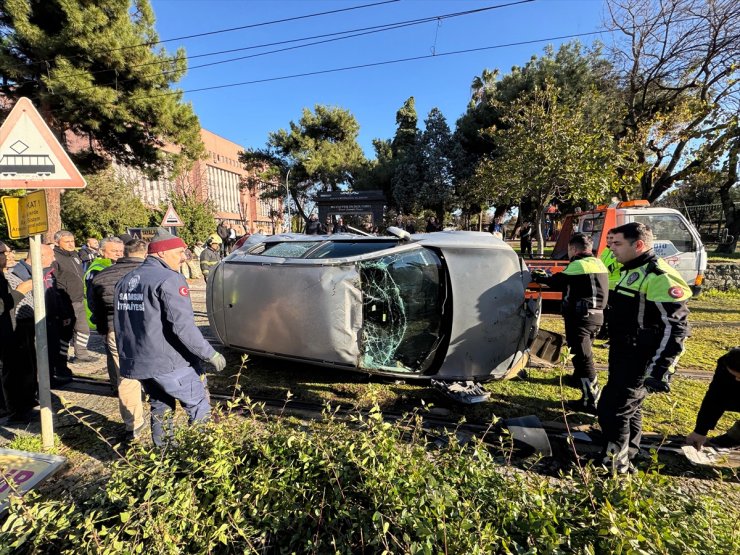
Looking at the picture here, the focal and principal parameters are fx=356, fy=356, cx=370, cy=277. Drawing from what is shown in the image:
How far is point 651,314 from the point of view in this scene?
2.48m

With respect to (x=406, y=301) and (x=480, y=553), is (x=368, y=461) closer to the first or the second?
(x=480, y=553)

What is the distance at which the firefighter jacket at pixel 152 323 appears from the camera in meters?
2.39

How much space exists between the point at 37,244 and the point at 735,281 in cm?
→ 1359

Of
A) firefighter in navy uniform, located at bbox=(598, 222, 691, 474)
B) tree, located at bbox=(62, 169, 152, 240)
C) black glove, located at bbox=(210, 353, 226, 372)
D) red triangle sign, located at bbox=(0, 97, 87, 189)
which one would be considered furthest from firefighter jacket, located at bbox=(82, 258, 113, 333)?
tree, located at bbox=(62, 169, 152, 240)

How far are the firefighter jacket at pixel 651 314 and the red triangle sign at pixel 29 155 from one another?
→ 13.5 ft

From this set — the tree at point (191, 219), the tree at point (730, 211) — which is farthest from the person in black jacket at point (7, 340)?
the tree at point (730, 211)

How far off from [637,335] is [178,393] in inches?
128

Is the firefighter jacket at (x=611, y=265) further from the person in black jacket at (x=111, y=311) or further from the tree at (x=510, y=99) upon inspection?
the tree at (x=510, y=99)

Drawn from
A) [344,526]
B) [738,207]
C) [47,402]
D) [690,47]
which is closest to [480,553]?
[344,526]

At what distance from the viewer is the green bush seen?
1121mm

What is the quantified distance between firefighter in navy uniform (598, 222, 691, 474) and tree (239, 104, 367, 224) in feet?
95.2

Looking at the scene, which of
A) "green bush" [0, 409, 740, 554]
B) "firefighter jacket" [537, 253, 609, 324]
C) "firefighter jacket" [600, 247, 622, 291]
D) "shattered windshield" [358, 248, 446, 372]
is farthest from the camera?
"firefighter jacket" [600, 247, 622, 291]

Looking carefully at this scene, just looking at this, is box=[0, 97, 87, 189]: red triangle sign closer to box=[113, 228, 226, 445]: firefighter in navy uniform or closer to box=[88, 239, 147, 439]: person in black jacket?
box=[88, 239, 147, 439]: person in black jacket

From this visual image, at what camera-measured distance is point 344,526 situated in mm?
1314
